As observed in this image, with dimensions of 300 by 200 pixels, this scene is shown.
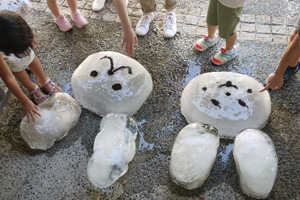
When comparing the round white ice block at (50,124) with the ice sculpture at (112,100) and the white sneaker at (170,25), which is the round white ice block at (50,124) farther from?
the white sneaker at (170,25)

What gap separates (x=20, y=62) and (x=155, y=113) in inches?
47.0

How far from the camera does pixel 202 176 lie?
2.15m

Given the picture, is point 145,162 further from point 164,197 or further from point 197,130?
point 197,130

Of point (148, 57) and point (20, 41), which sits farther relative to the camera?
point (148, 57)

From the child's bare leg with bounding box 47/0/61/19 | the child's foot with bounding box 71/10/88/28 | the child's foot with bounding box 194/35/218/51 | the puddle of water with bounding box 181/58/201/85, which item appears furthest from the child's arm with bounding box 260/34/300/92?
the child's bare leg with bounding box 47/0/61/19

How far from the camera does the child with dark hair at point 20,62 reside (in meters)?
1.97

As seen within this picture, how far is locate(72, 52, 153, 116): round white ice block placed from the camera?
8.55 feet

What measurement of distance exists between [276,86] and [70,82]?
186 cm

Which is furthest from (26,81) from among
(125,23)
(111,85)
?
(125,23)

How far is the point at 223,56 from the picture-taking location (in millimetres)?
3037

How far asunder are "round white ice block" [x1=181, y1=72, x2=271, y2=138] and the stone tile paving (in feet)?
3.12

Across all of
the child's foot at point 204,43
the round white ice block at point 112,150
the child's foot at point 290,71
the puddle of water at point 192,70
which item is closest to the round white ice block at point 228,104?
the puddle of water at point 192,70

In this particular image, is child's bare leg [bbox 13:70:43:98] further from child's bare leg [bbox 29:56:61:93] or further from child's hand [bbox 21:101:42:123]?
child's hand [bbox 21:101:42:123]

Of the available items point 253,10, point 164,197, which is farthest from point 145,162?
point 253,10
